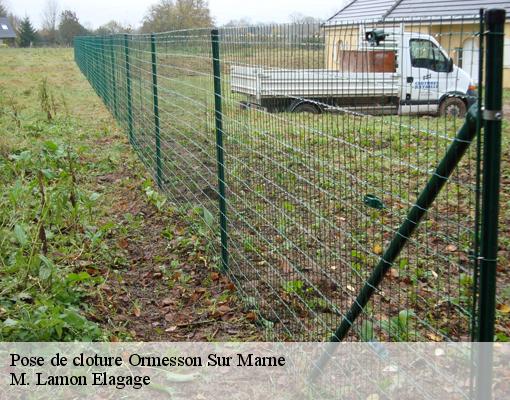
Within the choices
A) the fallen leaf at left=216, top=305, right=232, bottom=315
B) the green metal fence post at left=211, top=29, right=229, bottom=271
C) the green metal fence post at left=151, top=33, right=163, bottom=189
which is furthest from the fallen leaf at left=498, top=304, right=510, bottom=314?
the green metal fence post at left=151, top=33, right=163, bottom=189

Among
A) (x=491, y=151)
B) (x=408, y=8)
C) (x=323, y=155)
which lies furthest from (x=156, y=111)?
(x=408, y=8)

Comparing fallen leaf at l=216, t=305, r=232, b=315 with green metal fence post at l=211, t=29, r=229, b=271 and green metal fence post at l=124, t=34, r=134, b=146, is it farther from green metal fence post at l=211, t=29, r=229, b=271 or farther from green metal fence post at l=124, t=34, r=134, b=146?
green metal fence post at l=124, t=34, r=134, b=146

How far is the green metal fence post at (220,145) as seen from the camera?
421 centimetres

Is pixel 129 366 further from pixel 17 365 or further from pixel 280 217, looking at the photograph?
pixel 280 217

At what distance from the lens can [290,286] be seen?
3.71 metres

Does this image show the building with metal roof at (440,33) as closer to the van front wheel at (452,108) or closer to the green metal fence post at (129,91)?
the van front wheel at (452,108)

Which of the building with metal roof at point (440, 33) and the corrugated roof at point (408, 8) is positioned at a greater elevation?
→ the corrugated roof at point (408, 8)

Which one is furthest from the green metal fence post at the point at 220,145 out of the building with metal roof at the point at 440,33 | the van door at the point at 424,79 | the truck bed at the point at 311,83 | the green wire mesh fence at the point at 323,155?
the van door at the point at 424,79

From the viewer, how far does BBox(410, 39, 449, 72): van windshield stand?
2.12m

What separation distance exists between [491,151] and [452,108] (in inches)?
21.8

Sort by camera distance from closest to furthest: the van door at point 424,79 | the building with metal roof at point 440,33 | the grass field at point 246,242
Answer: the building with metal roof at point 440,33
the van door at point 424,79
the grass field at point 246,242

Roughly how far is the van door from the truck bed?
0.06 metres

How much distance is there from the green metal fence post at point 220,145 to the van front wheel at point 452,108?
214 cm

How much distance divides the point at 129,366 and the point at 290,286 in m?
1.03
